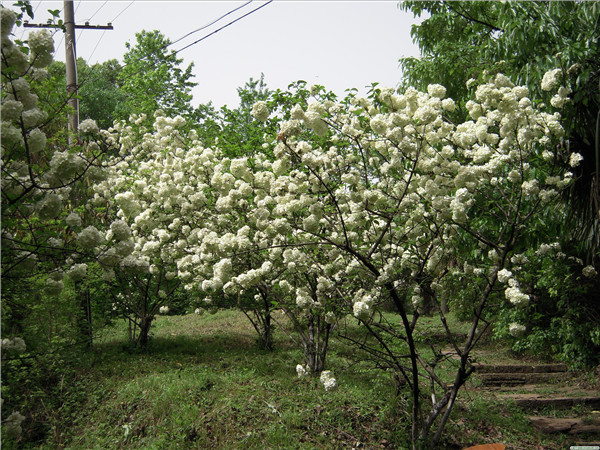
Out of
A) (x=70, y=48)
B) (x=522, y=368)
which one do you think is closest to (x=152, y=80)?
(x=70, y=48)

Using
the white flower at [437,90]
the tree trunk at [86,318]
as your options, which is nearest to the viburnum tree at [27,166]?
the white flower at [437,90]

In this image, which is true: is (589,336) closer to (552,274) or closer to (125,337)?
→ (552,274)

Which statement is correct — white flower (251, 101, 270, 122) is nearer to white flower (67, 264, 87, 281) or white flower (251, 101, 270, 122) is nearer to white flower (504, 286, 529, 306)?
white flower (67, 264, 87, 281)

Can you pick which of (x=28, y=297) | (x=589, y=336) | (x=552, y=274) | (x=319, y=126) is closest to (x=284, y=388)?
(x=28, y=297)

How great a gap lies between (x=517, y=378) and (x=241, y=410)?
463 centimetres

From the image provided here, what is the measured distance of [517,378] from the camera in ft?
24.8

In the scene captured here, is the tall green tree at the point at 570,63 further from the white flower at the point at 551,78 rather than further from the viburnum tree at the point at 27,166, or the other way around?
the viburnum tree at the point at 27,166

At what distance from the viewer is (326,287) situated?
3.93 metres

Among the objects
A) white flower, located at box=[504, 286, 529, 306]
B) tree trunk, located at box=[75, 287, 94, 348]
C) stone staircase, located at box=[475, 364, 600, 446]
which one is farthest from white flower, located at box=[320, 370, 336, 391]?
tree trunk, located at box=[75, 287, 94, 348]

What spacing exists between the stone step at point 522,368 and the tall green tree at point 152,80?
12717 mm

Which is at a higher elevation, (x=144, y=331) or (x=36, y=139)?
(x=36, y=139)

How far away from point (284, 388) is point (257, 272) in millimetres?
2398

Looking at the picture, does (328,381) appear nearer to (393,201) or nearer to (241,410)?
(393,201)

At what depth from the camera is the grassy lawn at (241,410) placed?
15.6 feet
